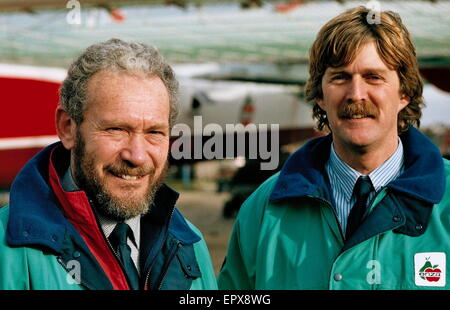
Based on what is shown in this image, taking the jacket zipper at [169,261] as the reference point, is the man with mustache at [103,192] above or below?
above

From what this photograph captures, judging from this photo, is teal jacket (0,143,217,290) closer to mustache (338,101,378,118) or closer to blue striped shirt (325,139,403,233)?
blue striped shirt (325,139,403,233)

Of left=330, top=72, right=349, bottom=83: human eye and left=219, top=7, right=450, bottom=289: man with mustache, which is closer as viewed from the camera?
left=219, top=7, right=450, bottom=289: man with mustache

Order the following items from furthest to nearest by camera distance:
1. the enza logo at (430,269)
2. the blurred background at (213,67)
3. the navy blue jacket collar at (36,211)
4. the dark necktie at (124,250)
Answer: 1. the blurred background at (213,67)
2. the enza logo at (430,269)
3. the dark necktie at (124,250)
4. the navy blue jacket collar at (36,211)

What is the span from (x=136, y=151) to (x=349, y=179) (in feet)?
2.45

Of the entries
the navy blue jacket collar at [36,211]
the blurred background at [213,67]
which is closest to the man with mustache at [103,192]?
the navy blue jacket collar at [36,211]

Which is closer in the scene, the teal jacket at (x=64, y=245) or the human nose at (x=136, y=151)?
the teal jacket at (x=64, y=245)

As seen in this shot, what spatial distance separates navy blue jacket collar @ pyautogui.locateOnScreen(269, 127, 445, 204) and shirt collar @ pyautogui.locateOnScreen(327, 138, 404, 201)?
0.03 metres

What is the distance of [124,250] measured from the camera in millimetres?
1654

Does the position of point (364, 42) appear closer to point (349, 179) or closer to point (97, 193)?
point (349, 179)

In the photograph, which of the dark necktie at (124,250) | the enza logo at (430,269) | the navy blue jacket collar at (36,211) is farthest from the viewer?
the enza logo at (430,269)

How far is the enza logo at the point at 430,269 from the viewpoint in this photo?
1764 mm

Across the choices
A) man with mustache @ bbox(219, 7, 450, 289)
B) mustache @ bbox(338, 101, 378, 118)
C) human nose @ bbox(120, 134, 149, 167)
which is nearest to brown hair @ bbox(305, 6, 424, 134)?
man with mustache @ bbox(219, 7, 450, 289)

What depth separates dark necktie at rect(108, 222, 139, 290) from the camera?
1.62 metres

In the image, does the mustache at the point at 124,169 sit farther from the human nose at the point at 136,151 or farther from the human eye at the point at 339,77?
the human eye at the point at 339,77
